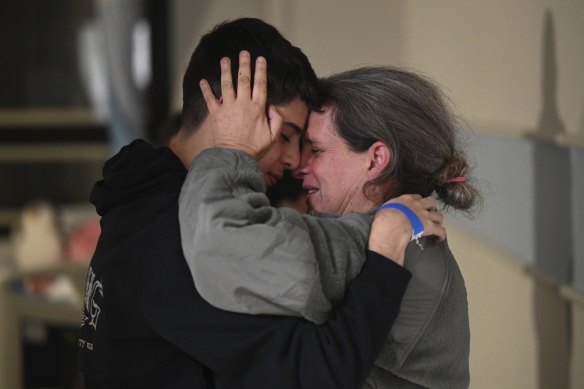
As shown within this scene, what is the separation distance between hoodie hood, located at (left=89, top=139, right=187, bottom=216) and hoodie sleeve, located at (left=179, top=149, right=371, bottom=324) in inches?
5.3

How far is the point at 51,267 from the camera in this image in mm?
4496

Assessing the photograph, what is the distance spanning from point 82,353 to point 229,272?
42 cm

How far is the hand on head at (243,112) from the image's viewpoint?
4.50 feet

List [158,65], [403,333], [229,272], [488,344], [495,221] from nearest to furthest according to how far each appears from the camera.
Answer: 1. [229,272]
2. [403,333]
3. [488,344]
4. [495,221]
5. [158,65]

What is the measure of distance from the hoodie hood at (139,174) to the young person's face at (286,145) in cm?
13

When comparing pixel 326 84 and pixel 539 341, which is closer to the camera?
pixel 326 84

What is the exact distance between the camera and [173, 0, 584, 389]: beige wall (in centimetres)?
173

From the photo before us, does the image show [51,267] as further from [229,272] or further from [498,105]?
[229,272]

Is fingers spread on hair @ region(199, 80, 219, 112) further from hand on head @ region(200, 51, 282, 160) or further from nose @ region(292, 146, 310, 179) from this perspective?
nose @ region(292, 146, 310, 179)

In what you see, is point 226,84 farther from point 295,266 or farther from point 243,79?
point 295,266

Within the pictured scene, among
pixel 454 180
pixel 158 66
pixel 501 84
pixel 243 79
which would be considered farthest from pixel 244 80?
pixel 158 66

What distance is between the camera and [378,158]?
4.99ft

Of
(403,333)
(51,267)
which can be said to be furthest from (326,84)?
(51,267)

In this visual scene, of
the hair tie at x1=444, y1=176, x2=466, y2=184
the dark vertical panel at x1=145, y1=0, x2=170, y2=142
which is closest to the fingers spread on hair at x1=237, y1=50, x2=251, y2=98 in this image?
the hair tie at x1=444, y1=176, x2=466, y2=184
